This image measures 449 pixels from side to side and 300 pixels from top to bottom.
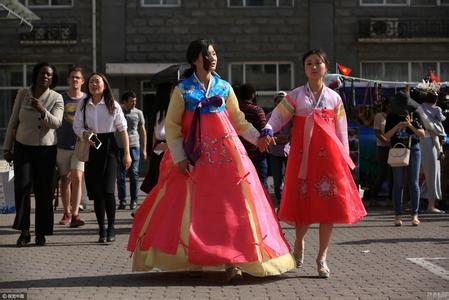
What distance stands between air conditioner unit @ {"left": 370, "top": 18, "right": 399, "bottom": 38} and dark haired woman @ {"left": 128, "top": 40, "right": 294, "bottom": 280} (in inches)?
889

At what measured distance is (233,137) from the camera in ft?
25.5

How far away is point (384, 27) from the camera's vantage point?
29.9 meters

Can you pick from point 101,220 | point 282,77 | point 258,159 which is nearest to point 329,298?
point 101,220

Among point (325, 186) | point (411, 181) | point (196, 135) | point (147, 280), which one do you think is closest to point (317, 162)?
point (325, 186)

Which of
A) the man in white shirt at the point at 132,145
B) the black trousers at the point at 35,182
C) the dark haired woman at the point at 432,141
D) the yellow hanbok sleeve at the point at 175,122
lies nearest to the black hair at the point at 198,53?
the yellow hanbok sleeve at the point at 175,122

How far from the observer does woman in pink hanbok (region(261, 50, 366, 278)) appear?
8.01 metres

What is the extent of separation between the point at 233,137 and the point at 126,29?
22.8m

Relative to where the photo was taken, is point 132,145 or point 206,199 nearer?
point 206,199

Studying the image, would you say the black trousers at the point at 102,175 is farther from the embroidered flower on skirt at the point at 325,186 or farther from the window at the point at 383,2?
the window at the point at 383,2

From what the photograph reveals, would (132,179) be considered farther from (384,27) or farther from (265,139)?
(384,27)

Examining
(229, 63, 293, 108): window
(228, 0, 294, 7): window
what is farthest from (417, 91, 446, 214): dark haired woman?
(228, 0, 294, 7): window

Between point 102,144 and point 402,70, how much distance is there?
21.2 metres

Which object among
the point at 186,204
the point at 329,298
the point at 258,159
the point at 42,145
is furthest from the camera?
the point at 258,159

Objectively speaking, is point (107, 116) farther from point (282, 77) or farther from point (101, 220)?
point (282, 77)
